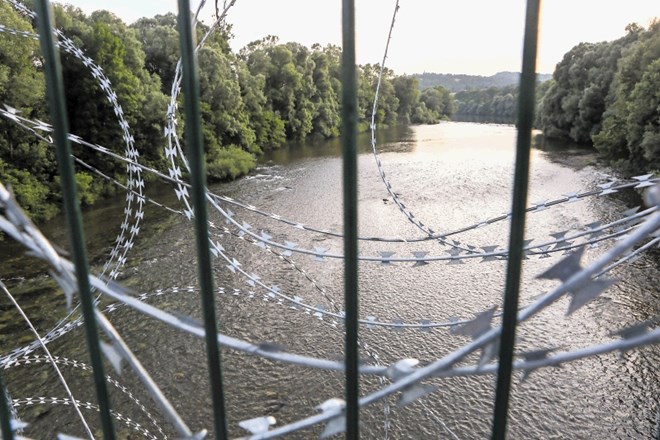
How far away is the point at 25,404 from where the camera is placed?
22.5 ft

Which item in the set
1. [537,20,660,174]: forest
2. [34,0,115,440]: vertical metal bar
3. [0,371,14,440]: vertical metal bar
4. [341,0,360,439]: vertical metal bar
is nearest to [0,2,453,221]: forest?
[0,371,14,440]: vertical metal bar

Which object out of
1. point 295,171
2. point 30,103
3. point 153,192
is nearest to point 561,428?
point 30,103

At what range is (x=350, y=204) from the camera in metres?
0.89

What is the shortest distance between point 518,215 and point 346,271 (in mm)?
302

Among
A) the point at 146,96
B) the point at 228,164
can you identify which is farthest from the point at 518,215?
the point at 228,164

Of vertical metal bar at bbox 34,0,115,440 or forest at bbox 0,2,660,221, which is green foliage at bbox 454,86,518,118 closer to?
forest at bbox 0,2,660,221

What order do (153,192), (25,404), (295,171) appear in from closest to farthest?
(25,404), (153,192), (295,171)

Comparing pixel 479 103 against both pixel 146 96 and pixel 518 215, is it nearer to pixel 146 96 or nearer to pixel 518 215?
pixel 146 96

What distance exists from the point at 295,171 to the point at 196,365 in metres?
17.0

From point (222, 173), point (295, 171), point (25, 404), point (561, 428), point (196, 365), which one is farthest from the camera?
point (295, 171)

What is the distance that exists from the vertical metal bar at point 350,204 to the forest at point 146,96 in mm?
→ 3784

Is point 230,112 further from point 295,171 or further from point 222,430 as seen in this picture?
point 222,430

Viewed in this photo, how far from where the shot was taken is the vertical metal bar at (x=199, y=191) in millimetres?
867

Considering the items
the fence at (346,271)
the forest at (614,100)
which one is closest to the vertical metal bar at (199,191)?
the fence at (346,271)
